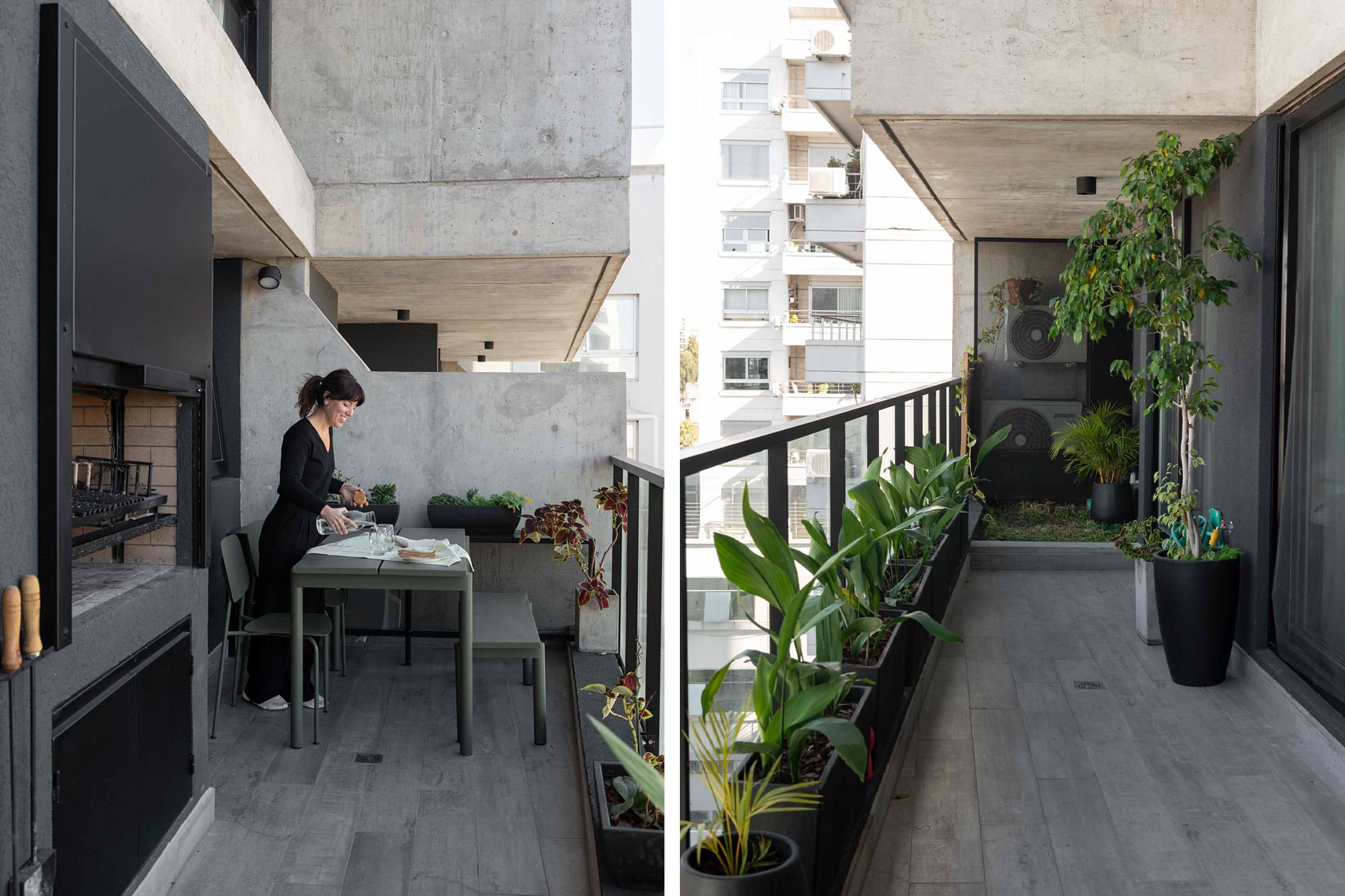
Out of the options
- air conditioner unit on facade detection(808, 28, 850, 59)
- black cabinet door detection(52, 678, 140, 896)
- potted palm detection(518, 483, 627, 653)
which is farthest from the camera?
air conditioner unit on facade detection(808, 28, 850, 59)

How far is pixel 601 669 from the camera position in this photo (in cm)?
465

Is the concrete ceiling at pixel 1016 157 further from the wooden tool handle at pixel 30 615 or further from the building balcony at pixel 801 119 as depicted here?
the building balcony at pixel 801 119

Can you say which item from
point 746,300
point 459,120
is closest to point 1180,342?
point 459,120

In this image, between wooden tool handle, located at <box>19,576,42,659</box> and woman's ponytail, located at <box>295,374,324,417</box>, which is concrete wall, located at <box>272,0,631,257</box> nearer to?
woman's ponytail, located at <box>295,374,324,417</box>

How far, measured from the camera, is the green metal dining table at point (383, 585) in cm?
363

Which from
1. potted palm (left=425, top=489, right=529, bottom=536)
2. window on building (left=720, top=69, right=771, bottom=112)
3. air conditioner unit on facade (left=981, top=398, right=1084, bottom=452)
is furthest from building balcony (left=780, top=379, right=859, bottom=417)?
potted palm (left=425, top=489, right=529, bottom=536)

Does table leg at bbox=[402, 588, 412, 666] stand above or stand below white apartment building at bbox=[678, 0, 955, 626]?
below

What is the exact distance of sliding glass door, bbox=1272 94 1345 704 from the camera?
345 centimetres

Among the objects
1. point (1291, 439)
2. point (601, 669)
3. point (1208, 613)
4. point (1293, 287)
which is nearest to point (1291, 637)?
point (1208, 613)

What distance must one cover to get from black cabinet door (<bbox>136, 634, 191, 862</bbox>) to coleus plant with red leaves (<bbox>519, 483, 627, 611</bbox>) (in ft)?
7.32

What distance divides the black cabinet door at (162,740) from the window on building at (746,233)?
51.7 feet

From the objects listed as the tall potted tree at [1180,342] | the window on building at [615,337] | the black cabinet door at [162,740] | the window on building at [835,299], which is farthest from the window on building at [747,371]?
the window on building at [835,299]

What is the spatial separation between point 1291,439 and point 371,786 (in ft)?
11.3

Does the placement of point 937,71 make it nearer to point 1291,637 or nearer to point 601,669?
point 1291,637
